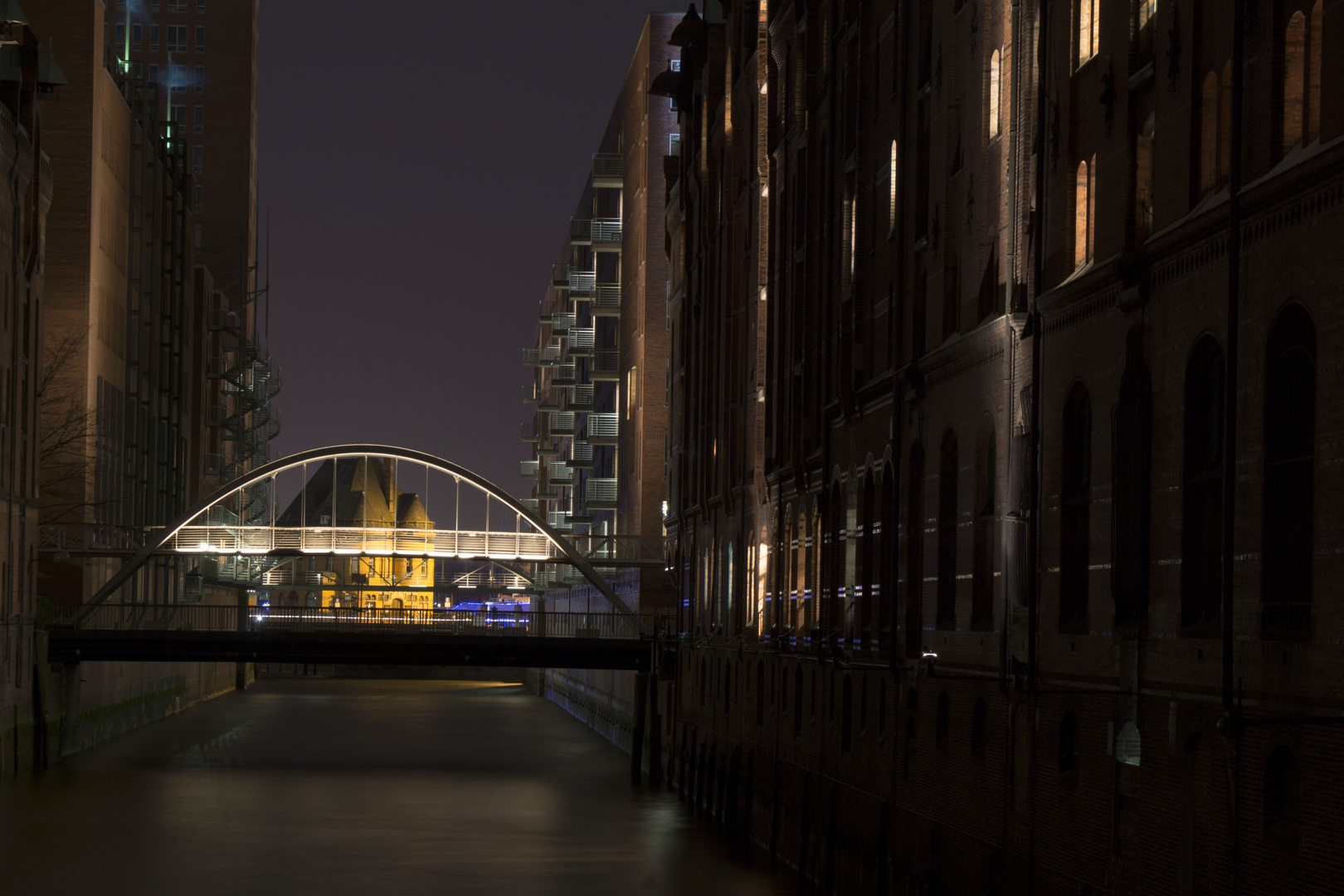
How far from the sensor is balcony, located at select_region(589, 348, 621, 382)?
94.2 m

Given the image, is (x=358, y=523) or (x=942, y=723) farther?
(x=358, y=523)

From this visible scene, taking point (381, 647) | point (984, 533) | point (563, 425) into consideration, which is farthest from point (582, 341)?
point (984, 533)

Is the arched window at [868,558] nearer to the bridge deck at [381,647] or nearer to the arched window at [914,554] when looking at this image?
the arched window at [914,554]

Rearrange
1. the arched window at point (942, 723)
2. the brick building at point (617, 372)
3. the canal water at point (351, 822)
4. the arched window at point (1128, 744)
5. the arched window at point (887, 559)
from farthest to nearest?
the brick building at point (617, 372) → the canal water at point (351, 822) → the arched window at point (887, 559) → the arched window at point (942, 723) → the arched window at point (1128, 744)

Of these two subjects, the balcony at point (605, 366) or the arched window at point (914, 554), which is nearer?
the arched window at point (914, 554)

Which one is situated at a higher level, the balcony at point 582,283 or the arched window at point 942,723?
the balcony at point 582,283

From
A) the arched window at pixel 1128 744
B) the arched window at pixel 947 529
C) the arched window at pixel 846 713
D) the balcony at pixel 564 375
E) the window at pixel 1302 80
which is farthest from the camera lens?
the balcony at pixel 564 375

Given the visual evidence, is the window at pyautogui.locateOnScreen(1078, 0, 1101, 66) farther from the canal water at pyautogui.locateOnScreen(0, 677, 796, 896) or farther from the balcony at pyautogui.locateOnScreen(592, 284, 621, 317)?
the balcony at pyautogui.locateOnScreen(592, 284, 621, 317)

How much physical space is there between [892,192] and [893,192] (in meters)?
0.06

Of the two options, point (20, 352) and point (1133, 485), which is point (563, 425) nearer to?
point (20, 352)

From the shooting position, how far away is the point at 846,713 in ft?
115

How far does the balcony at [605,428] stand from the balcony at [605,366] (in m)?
1.73

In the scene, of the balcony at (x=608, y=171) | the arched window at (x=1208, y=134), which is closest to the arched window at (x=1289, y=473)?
the arched window at (x=1208, y=134)

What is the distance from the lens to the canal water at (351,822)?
37.3m
